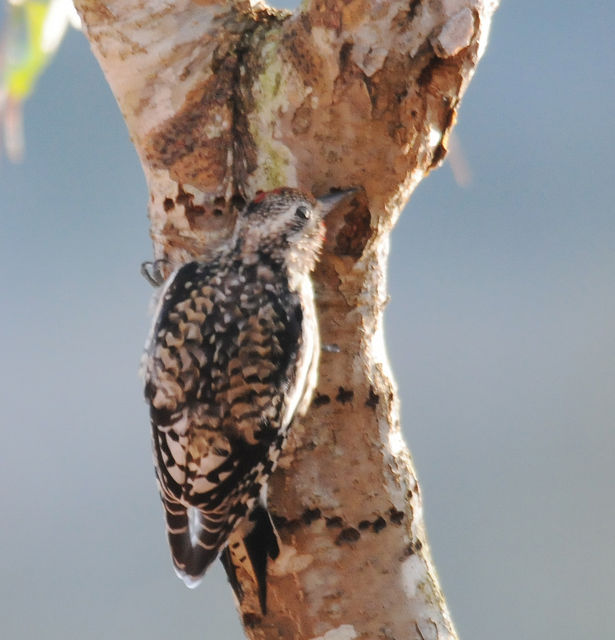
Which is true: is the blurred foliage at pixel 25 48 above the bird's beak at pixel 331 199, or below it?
above

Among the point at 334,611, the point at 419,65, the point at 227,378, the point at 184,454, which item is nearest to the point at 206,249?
the point at 227,378

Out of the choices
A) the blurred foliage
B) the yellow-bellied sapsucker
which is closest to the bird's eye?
the yellow-bellied sapsucker

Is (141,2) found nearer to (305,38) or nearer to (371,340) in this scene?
(305,38)

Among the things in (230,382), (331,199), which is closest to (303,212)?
(331,199)

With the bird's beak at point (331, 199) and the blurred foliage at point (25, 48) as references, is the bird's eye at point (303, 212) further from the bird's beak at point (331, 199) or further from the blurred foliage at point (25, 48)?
the blurred foliage at point (25, 48)

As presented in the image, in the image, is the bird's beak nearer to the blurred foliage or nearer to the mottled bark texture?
the mottled bark texture

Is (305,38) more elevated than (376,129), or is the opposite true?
(305,38)

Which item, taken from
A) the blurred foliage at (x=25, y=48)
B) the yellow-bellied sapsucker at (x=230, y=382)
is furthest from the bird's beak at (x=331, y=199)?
the blurred foliage at (x=25, y=48)

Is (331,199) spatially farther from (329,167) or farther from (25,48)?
(25,48)
